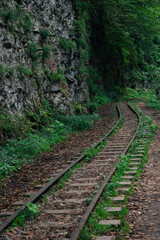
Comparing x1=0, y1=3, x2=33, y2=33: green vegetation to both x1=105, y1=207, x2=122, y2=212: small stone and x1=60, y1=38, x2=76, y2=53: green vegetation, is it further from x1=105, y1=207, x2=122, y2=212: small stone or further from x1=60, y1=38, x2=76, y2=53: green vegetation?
x1=105, y1=207, x2=122, y2=212: small stone

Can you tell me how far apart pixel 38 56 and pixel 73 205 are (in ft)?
33.9

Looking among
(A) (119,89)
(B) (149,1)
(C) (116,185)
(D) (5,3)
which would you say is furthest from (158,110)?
(C) (116,185)

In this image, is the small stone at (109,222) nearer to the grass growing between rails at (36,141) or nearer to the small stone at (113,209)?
the small stone at (113,209)

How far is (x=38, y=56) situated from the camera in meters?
14.4

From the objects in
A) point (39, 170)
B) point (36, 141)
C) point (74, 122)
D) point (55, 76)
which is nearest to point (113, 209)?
point (39, 170)

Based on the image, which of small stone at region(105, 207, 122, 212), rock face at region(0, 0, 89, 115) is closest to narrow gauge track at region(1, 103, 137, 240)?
small stone at region(105, 207, 122, 212)

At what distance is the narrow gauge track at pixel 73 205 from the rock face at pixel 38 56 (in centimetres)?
469

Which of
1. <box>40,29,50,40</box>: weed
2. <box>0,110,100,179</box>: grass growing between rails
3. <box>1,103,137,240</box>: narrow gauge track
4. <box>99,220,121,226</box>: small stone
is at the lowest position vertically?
<box>1,103,137,240</box>: narrow gauge track

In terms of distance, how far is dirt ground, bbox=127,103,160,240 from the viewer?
4.47 meters

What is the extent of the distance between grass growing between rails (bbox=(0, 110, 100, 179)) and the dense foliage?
32.8 ft

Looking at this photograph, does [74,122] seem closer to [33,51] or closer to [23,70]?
[23,70]

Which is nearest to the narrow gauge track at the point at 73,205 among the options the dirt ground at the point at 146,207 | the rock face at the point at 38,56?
the dirt ground at the point at 146,207

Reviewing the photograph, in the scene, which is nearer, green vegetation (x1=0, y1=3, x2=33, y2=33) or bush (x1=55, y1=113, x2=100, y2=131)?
green vegetation (x1=0, y1=3, x2=33, y2=33)

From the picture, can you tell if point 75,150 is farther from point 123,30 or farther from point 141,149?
point 123,30
